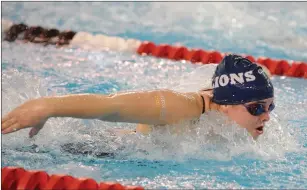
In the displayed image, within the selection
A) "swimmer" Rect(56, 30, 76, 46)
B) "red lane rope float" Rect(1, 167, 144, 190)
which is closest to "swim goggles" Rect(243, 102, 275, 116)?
"red lane rope float" Rect(1, 167, 144, 190)

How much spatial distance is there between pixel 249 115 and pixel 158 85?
5.51 feet

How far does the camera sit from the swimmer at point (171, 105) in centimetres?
225

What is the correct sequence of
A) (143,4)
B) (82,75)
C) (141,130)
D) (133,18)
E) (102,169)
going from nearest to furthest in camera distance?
(102,169) → (141,130) → (82,75) → (133,18) → (143,4)

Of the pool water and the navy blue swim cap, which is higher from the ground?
the navy blue swim cap

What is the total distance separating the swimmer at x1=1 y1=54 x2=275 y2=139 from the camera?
225 cm

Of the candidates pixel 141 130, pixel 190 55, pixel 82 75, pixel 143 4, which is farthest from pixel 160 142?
pixel 143 4

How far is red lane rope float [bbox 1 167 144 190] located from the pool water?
0.22 m

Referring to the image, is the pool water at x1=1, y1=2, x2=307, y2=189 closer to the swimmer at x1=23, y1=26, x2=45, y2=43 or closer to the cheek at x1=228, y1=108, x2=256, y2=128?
the cheek at x1=228, y1=108, x2=256, y2=128

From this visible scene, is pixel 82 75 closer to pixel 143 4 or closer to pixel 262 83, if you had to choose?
pixel 262 83

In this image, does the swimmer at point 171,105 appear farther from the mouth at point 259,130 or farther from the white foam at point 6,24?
the white foam at point 6,24

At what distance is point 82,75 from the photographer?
458 cm

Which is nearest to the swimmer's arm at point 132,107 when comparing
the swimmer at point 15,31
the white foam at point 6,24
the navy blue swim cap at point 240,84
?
the navy blue swim cap at point 240,84

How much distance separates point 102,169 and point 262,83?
884mm

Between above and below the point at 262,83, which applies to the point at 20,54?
below
